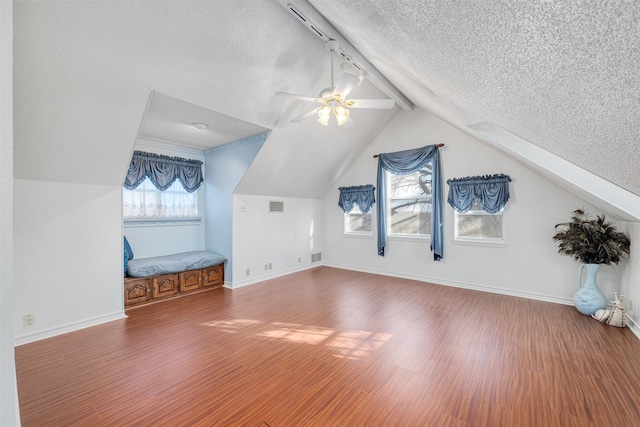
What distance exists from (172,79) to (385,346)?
3.45 m

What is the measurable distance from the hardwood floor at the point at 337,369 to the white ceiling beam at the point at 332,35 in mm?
3194

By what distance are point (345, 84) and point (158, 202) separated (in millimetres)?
3852

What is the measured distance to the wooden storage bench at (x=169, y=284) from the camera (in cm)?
373

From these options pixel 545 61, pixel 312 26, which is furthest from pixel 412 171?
pixel 545 61

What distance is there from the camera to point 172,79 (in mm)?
2633

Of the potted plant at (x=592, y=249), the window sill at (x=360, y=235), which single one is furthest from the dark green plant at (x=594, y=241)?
the window sill at (x=360, y=235)

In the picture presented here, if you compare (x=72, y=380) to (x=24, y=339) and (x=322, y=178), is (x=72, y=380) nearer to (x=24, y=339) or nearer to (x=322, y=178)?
(x=24, y=339)

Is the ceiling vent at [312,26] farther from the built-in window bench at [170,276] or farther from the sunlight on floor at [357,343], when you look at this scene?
the built-in window bench at [170,276]

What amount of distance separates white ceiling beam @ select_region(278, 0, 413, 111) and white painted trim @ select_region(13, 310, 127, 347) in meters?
4.07

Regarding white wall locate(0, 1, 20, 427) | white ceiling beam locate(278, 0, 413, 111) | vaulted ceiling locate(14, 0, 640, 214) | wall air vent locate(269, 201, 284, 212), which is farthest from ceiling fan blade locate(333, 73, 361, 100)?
wall air vent locate(269, 201, 284, 212)

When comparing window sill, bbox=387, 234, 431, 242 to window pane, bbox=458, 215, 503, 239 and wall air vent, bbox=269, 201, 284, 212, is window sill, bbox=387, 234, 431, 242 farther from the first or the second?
wall air vent, bbox=269, 201, 284, 212

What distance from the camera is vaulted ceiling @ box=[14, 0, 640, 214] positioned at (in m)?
0.80

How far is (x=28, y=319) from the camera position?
2766 mm

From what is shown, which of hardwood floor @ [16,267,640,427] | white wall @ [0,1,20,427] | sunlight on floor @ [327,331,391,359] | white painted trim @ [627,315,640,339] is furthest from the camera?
white painted trim @ [627,315,640,339]
